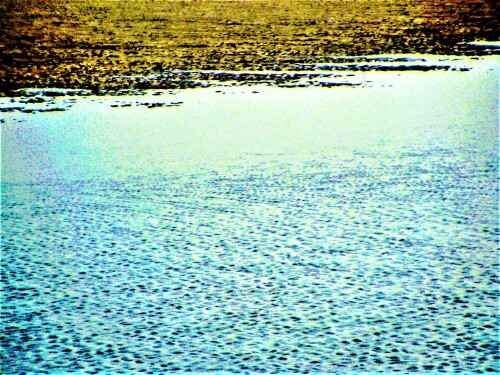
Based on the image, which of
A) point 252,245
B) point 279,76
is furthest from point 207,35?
point 252,245

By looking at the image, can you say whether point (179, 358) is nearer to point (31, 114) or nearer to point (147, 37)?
point (31, 114)

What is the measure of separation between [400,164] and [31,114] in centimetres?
408

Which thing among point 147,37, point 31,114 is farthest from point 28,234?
point 147,37

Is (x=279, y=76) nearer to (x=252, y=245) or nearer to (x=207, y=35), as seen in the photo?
(x=207, y=35)

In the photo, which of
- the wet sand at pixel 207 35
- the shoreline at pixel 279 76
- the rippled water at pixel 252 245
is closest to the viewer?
the rippled water at pixel 252 245

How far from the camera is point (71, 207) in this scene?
4.89 meters

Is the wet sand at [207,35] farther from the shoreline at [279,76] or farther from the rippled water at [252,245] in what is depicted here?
the rippled water at [252,245]

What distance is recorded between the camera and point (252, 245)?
4113 mm

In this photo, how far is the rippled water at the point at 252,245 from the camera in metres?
2.96

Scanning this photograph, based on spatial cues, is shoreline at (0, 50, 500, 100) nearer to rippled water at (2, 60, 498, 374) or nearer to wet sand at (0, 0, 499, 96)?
wet sand at (0, 0, 499, 96)

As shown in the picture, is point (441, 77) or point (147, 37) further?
point (147, 37)

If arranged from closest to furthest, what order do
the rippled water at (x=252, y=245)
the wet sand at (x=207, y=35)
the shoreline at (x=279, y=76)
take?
the rippled water at (x=252, y=245) < the shoreline at (x=279, y=76) < the wet sand at (x=207, y=35)

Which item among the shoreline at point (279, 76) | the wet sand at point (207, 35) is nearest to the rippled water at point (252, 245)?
the shoreline at point (279, 76)

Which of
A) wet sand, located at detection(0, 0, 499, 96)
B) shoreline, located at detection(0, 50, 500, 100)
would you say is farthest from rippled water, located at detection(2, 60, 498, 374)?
wet sand, located at detection(0, 0, 499, 96)
